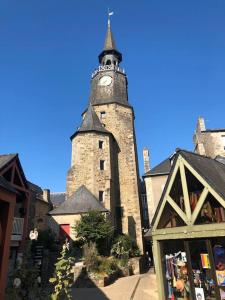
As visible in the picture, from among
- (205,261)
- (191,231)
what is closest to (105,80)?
(191,231)

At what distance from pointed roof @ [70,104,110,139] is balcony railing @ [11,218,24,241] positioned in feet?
47.6

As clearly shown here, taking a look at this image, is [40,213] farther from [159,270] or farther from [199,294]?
[199,294]

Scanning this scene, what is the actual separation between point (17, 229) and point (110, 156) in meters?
14.9

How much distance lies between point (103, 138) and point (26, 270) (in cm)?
2067

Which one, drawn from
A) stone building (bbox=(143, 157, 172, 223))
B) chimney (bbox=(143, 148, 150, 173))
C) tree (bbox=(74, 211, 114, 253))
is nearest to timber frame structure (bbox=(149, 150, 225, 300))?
tree (bbox=(74, 211, 114, 253))

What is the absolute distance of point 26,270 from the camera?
719 cm

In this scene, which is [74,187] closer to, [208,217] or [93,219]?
[93,219]

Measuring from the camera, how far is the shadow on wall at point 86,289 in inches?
402

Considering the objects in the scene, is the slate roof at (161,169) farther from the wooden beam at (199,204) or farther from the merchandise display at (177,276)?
the wooden beam at (199,204)

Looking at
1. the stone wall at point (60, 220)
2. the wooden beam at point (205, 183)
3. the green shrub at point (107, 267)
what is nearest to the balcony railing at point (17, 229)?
the green shrub at point (107, 267)

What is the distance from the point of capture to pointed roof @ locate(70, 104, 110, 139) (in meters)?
27.2

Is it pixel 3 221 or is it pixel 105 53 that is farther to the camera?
pixel 105 53

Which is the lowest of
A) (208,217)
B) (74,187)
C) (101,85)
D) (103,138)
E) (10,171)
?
(208,217)

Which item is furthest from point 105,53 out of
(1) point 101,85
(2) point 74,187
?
(2) point 74,187
